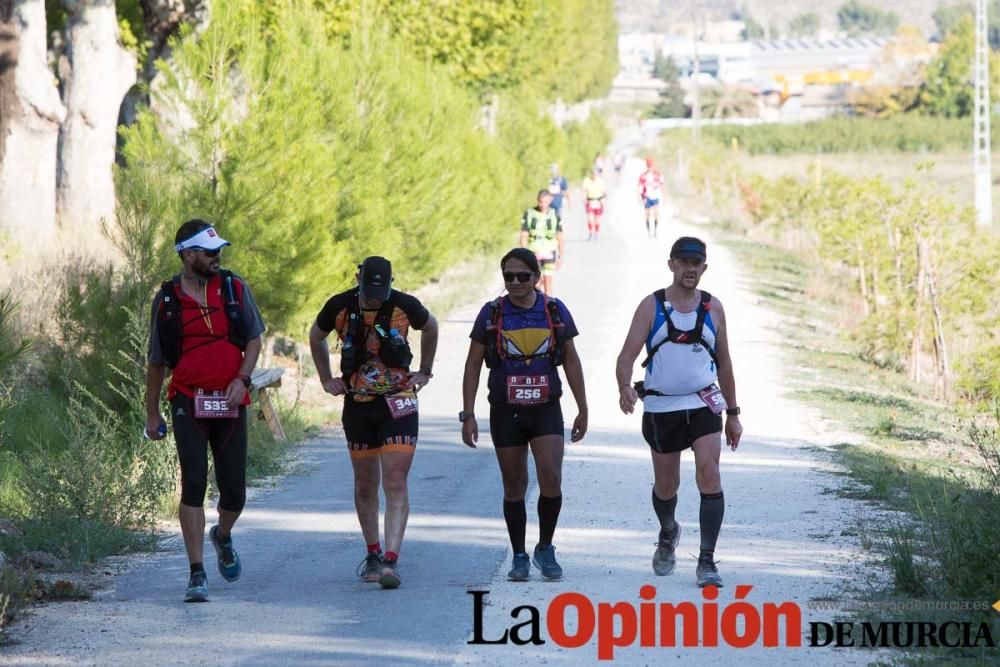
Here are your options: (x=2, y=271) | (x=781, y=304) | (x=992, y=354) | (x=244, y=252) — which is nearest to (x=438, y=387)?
(x=244, y=252)

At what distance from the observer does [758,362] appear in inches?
827

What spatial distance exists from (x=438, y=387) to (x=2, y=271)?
497cm

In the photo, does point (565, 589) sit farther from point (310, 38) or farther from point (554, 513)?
point (310, 38)

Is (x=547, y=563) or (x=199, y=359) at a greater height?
(x=199, y=359)

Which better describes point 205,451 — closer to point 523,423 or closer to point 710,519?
point 523,423

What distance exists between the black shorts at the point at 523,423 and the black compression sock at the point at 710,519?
87 cm

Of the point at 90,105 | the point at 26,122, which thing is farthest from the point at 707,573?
the point at 90,105

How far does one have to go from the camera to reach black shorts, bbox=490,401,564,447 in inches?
351

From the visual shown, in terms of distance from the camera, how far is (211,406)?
28.1ft

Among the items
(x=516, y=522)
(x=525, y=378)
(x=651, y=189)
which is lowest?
(x=516, y=522)

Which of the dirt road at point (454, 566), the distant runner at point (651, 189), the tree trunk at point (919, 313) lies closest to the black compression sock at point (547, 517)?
the dirt road at point (454, 566)

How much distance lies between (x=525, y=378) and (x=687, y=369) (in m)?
0.86

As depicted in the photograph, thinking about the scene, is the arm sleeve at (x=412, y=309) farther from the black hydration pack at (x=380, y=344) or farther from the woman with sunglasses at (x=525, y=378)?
the woman with sunglasses at (x=525, y=378)

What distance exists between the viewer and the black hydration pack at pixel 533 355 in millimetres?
8859
